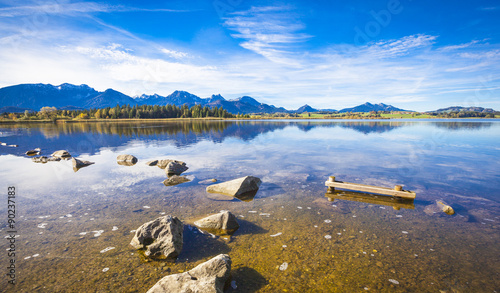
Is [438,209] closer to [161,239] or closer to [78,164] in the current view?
[161,239]

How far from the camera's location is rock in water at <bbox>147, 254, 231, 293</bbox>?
7.32 metres

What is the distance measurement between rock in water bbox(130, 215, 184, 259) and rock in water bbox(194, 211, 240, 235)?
177 centimetres

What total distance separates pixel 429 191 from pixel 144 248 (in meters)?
22.9

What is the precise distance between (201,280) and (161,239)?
3.88 m

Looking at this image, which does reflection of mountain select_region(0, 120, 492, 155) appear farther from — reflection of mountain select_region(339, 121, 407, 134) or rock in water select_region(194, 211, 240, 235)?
rock in water select_region(194, 211, 240, 235)

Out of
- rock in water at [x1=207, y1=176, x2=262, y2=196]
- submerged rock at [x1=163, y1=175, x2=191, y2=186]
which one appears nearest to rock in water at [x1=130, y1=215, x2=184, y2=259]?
rock in water at [x1=207, y1=176, x2=262, y2=196]

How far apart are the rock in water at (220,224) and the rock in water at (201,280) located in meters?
3.85

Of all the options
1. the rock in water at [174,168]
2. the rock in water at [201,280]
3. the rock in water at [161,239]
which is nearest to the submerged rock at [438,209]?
the rock in water at [201,280]

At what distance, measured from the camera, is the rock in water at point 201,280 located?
24.0 feet

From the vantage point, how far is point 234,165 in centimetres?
2806

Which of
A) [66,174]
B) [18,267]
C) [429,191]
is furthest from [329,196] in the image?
[66,174]

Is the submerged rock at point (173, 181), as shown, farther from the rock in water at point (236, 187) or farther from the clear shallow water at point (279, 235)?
the rock in water at point (236, 187)

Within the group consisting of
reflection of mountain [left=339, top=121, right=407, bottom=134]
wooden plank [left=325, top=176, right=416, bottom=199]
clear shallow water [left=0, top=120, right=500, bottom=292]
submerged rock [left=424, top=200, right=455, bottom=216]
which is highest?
reflection of mountain [left=339, top=121, right=407, bottom=134]

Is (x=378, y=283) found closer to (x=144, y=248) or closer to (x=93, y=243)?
(x=144, y=248)
